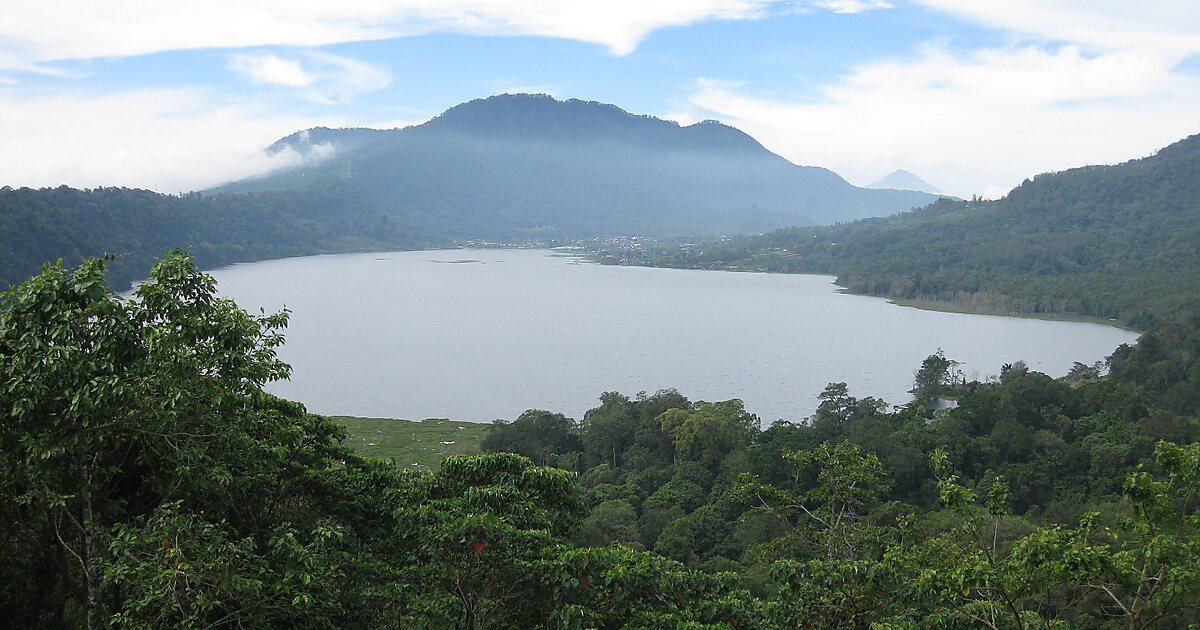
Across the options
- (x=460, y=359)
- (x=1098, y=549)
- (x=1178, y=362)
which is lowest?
(x=460, y=359)

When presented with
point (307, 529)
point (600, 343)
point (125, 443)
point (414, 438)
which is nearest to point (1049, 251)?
point (600, 343)

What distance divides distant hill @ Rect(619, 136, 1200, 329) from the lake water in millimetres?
6099

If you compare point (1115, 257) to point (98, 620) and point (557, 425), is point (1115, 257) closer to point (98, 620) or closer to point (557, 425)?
point (557, 425)

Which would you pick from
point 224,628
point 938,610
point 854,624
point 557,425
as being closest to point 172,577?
point 224,628

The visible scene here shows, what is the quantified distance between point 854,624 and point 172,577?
4.98 m

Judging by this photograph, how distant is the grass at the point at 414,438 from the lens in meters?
29.0

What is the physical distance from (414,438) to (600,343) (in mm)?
25084

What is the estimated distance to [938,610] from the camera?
6.56 meters

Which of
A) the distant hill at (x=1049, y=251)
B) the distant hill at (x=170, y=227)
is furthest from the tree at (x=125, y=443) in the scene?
the distant hill at (x=1049, y=251)

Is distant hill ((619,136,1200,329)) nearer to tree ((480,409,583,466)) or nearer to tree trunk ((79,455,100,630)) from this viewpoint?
tree ((480,409,583,466))

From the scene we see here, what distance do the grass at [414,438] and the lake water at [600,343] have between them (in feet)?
7.59

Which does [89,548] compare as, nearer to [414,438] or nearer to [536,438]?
[536,438]

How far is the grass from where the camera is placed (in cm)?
2905

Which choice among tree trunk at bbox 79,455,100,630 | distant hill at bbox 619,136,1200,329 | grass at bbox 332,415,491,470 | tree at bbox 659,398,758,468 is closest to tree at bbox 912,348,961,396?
tree at bbox 659,398,758,468
